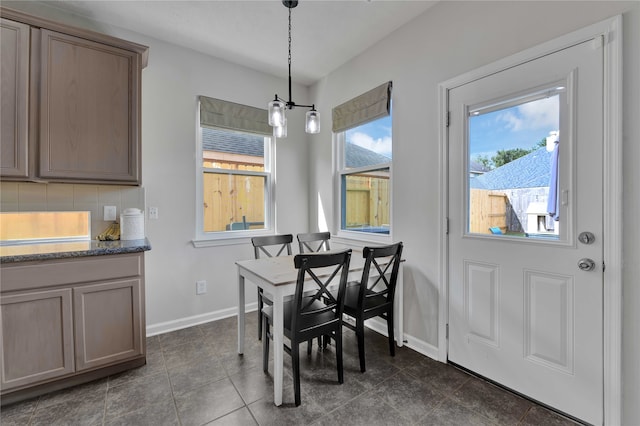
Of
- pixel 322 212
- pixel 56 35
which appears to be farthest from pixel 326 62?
pixel 56 35

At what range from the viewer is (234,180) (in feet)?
10.6

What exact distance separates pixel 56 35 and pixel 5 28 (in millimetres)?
247

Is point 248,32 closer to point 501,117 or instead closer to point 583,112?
point 501,117

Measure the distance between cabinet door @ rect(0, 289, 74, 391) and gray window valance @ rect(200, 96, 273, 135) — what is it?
76.1 inches

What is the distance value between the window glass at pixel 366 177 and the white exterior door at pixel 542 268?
75cm

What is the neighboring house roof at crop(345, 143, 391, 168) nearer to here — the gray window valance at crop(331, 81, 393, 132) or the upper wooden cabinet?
the gray window valance at crop(331, 81, 393, 132)

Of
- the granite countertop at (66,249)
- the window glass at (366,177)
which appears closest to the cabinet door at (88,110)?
the granite countertop at (66,249)

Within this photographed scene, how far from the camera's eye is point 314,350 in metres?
2.38

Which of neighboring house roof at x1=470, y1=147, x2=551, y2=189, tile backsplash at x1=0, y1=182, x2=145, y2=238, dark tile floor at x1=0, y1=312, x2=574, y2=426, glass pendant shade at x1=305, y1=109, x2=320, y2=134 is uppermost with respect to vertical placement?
glass pendant shade at x1=305, y1=109, x2=320, y2=134

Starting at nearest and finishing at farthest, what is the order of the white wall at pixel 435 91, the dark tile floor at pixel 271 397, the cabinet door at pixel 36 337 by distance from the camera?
1. the white wall at pixel 435 91
2. the dark tile floor at pixel 271 397
3. the cabinet door at pixel 36 337

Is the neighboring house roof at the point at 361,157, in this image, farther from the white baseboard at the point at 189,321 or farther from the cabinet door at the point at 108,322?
the cabinet door at the point at 108,322

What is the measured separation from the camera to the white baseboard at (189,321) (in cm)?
270

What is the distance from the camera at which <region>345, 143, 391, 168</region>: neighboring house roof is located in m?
2.89

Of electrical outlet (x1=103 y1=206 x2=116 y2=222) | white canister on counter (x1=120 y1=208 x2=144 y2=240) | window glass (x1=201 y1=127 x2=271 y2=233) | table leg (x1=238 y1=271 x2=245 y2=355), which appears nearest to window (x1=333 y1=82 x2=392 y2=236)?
window glass (x1=201 y1=127 x2=271 y2=233)
